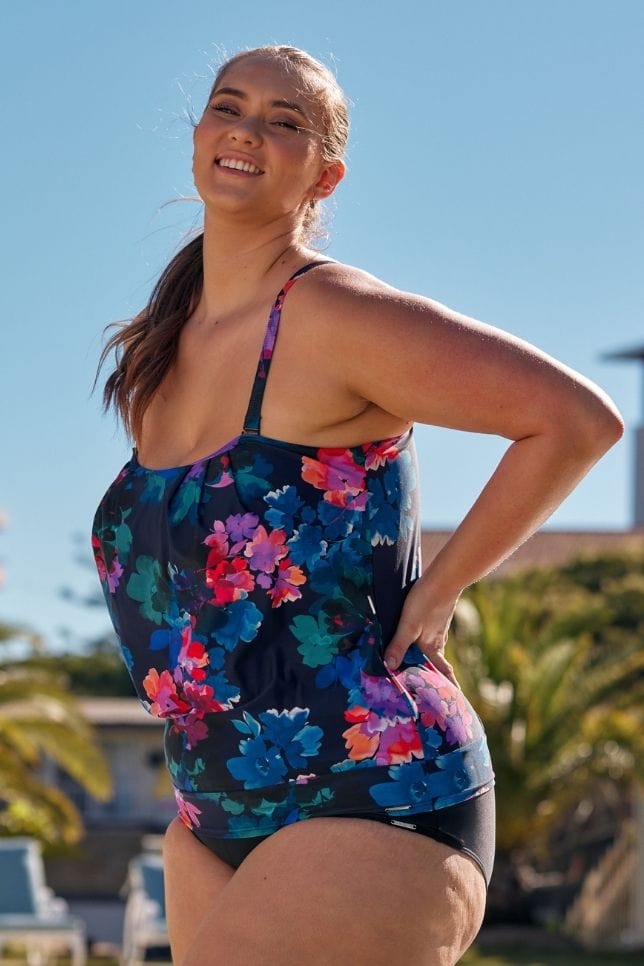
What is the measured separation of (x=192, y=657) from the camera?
2.22m

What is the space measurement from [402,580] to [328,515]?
16 cm

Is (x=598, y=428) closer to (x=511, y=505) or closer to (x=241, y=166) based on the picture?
(x=511, y=505)

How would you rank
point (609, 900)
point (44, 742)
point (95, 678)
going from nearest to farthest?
point (44, 742) → point (609, 900) → point (95, 678)

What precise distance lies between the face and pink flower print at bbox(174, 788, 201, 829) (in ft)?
2.90

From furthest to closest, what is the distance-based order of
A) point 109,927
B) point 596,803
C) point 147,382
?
point 109,927 < point 596,803 < point 147,382

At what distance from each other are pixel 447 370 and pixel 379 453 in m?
0.19

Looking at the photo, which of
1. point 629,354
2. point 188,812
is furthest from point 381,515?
point 629,354

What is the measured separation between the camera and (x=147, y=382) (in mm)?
2553

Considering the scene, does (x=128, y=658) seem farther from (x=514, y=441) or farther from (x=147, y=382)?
(x=514, y=441)

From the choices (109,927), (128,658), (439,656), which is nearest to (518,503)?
(439,656)

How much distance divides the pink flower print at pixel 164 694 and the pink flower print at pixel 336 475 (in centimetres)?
34

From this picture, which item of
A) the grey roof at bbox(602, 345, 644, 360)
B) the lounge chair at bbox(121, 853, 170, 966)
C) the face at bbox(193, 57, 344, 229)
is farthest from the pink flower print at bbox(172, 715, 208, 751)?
the grey roof at bbox(602, 345, 644, 360)

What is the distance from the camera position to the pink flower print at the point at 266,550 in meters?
2.20

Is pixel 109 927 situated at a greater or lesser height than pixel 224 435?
lesser
